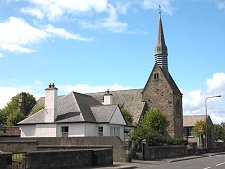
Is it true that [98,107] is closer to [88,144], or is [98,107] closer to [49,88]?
[49,88]

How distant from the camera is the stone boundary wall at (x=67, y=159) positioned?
21609mm

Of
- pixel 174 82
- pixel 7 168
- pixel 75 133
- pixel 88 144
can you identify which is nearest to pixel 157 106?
pixel 174 82

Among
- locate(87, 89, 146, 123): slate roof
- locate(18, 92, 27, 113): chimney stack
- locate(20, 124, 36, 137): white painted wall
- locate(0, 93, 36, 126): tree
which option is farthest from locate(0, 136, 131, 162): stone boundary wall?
locate(18, 92, 27, 113): chimney stack

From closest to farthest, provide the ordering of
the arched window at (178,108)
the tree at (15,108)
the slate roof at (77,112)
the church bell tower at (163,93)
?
the slate roof at (77,112), the church bell tower at (163,93), the tree at (15,108), the arched window at (178,108)

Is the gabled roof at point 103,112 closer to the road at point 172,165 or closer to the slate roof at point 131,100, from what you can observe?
the road at point 172,165

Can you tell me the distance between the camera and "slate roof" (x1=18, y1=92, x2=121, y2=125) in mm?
42500

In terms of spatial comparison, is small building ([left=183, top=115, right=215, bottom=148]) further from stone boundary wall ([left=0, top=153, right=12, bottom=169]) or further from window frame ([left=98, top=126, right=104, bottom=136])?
stone boundary wall ([left=0, top=153, right=12, bottom=169])

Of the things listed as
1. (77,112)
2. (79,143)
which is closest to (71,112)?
(77,112)

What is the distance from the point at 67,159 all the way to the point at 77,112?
756 inches

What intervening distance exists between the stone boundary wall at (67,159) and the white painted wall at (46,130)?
49.9ft

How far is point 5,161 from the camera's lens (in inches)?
777

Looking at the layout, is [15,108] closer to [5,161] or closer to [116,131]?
[116,131]

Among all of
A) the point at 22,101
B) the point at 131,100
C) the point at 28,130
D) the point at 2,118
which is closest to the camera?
the point at 28,130

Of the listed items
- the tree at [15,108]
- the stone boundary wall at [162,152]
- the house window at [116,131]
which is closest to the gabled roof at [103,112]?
the house window at [116,131]
